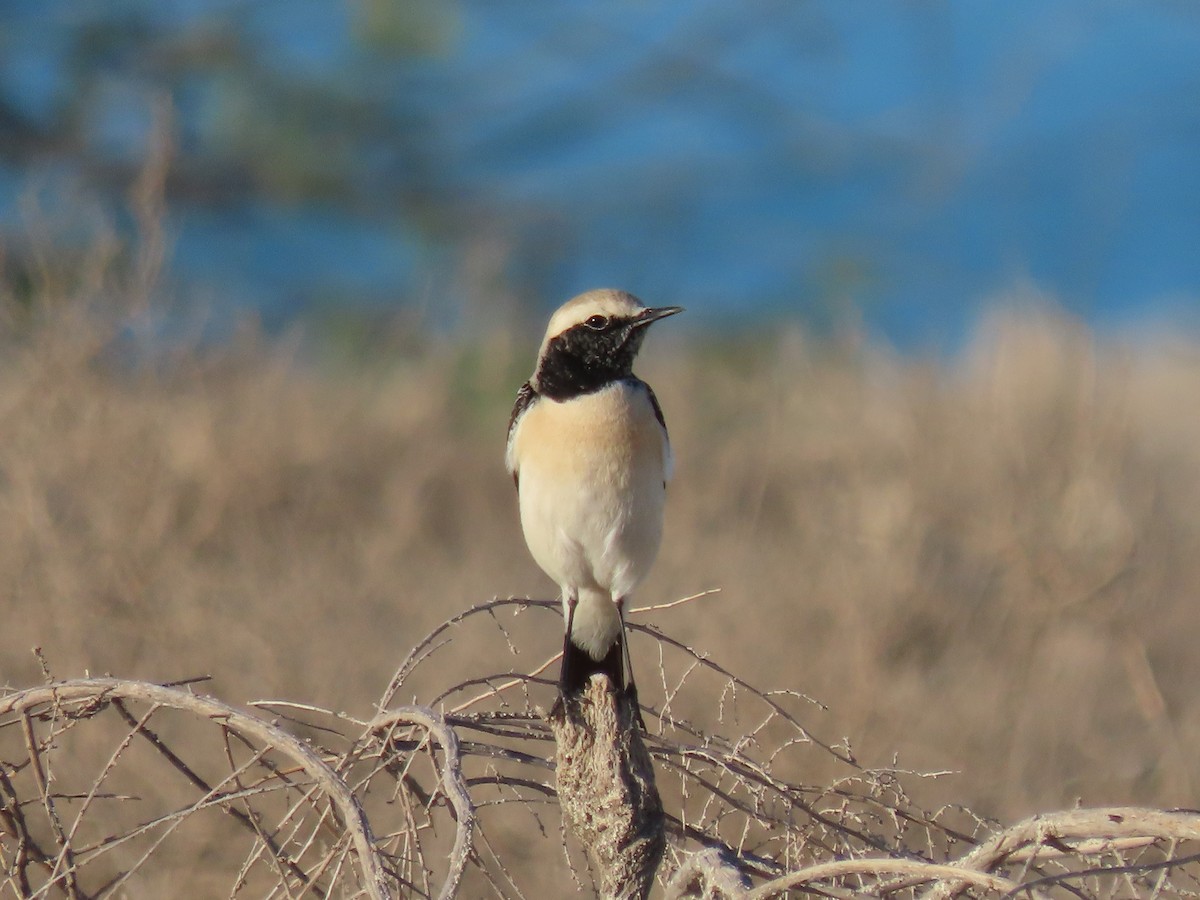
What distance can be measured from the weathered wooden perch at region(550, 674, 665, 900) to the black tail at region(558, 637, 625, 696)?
0.45 feet

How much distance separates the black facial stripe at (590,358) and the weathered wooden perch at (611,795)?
Result: 2.16 ft

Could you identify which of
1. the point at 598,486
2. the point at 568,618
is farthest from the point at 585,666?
the point at 598,486

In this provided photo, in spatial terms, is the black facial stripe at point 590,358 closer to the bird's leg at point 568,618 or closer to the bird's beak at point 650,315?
the bird's beak at point 650,315

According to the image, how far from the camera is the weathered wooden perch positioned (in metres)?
2.21

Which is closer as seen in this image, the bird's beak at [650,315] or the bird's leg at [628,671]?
the bird's leg at [628,671]

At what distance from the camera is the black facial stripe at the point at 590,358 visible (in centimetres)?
272

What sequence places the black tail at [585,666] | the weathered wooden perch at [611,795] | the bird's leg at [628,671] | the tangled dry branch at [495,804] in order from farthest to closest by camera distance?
the black tail at [585,666], the bird's leg at [628,671], the weathered wooden perch at [611,795], the tangled dry branch at [495,804]

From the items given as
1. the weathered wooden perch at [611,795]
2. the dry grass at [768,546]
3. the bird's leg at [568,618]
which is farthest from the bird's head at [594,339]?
the dry grass at [768,546]

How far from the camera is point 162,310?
5719mm

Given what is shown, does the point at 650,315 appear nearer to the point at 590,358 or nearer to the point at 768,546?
the point at 590,358

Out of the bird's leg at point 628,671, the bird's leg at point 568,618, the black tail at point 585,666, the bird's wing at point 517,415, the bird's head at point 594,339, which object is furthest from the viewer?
the bird's wing at point 517,415

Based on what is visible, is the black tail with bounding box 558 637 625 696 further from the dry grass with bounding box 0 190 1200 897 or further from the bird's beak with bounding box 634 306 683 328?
the dry grass with bounding box 0 190 1200 897

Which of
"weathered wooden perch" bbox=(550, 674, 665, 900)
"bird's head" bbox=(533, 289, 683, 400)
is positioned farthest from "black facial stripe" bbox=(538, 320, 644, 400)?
"weathered wooden perch" bbox=(550, 674, 665, 900)

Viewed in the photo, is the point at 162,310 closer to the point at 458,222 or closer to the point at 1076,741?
the point at 1076,741
